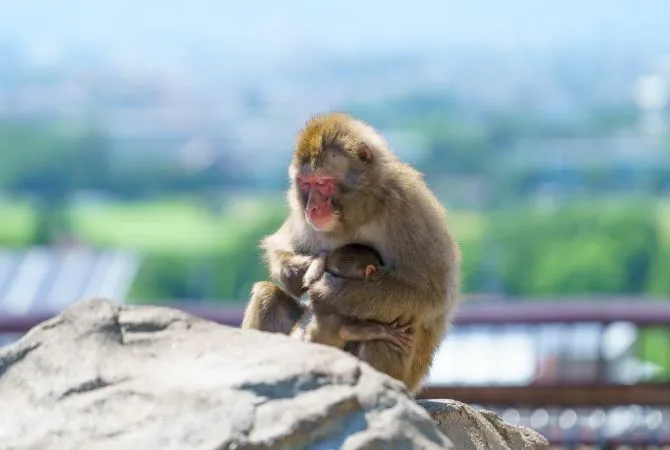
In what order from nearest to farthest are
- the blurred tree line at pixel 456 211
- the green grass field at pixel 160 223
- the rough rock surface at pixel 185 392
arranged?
the rough rock surface at pixel 185 392 → the blurred tree line at pixel 456 211 → the green grass field at pixel 160 223

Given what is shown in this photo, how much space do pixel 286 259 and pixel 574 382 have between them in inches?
89.2

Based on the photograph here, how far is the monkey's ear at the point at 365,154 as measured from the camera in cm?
295

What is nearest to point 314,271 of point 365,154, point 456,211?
point 365,154

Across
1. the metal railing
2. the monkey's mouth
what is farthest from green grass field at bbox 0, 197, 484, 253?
the monkey's mouth

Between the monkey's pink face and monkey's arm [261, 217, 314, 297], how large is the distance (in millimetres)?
156

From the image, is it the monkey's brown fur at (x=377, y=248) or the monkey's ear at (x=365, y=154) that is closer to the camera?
the monkey's brown fur at (x=377, y=248)

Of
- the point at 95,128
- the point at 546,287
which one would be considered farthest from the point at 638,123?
the point at 95,128

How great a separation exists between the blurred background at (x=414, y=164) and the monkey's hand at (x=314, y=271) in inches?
18.4

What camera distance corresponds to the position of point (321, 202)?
9.61ft

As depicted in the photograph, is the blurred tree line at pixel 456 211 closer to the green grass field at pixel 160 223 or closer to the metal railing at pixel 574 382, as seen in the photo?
the green grass field at pixel 160 223

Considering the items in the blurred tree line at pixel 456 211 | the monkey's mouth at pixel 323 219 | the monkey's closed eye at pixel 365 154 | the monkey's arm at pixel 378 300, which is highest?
the monkey's closed eye at pixel 365 154

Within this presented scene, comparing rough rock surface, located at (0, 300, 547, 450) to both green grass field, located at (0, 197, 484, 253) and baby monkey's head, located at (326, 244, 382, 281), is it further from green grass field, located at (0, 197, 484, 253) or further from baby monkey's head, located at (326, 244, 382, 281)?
green grass field, located at (0, 197, 484, 253)

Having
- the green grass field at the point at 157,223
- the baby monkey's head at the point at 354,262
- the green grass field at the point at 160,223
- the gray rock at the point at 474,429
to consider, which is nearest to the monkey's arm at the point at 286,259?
the baby monkey's head at the point at 354,262

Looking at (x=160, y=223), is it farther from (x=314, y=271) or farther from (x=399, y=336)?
(x=399, y=336)
